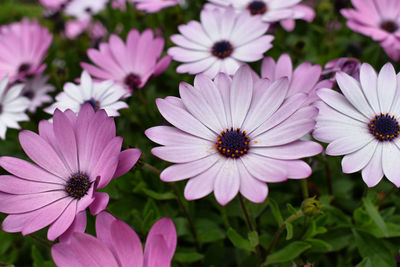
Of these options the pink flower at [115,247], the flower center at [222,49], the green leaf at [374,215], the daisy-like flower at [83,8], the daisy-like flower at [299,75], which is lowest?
the pink flower at [115,247]

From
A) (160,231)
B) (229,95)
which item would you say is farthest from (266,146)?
(160,231)

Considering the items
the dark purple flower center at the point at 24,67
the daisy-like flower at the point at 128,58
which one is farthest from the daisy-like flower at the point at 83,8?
the daisy-like flower at the point at 128,58

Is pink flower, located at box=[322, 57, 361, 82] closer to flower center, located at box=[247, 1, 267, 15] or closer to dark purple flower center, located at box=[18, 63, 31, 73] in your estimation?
flower center, located at box=[247, 1, 267, 15]

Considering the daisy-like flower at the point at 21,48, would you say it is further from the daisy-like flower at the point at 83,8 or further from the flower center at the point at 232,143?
the flower center at the point at 232,143

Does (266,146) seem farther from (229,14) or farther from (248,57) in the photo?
(229,14)

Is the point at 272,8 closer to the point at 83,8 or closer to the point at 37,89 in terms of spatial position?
the point at 37,89

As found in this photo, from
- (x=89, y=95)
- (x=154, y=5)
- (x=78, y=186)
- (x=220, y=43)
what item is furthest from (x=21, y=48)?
(x=78, y=186)

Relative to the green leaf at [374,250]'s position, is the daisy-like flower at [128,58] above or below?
above

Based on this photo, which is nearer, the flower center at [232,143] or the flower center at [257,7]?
the flower center at [232,143]

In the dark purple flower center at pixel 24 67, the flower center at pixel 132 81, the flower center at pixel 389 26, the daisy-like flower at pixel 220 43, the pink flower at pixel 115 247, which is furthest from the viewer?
the dark purple flower center at pixel 24 67
